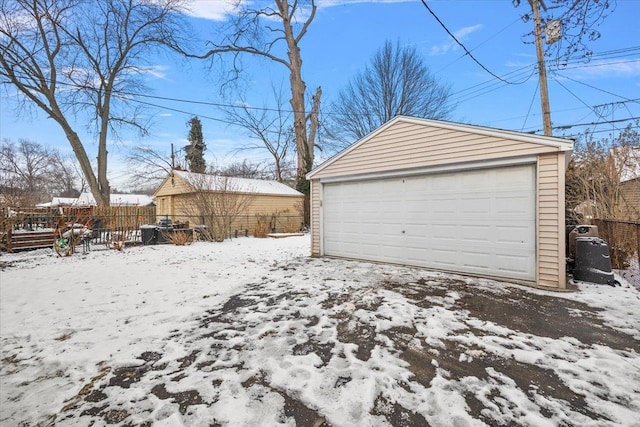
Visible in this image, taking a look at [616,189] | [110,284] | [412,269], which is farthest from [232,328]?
[616,189]

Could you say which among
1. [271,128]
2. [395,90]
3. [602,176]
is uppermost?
[395,90]

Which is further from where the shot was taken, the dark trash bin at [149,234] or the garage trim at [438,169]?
the dark trash bin at [149,234]

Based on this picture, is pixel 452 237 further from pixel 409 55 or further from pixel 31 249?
pixel 409 55

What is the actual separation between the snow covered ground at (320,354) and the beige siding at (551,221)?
42 centimetres

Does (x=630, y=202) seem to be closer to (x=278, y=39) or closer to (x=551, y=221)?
(x=551, y=221)

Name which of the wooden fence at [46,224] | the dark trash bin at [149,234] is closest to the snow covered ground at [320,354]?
the wooden fence at [46,224]

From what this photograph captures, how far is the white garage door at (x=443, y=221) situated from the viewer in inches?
200

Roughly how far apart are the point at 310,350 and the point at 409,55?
20.5 m

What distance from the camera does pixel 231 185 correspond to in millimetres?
13883

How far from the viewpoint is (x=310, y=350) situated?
2793 millimetres

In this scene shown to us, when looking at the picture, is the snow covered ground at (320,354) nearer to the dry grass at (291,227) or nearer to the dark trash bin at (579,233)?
the dark trash bin at (579,233)

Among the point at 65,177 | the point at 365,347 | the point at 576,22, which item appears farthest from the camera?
the point at 65,177

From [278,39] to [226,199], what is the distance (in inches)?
437

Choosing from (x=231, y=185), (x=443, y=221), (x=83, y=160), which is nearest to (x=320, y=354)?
(x=443, y=221)
